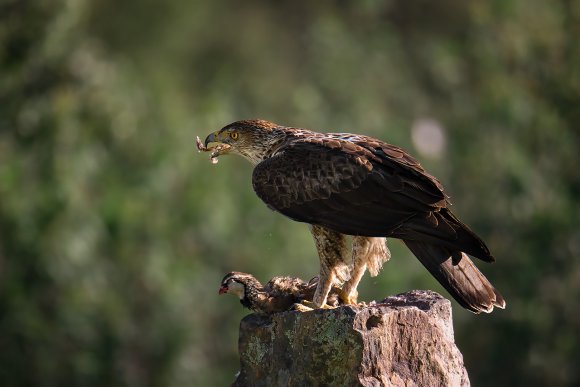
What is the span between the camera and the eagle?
743cm

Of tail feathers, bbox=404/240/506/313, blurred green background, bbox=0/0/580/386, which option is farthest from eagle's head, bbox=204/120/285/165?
blurred green background, bbox=0/0/580/386

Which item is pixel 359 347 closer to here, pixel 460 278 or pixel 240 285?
pixel 460 278

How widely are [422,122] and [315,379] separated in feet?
47.2

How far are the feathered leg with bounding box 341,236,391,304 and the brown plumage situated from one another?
0.10 meters

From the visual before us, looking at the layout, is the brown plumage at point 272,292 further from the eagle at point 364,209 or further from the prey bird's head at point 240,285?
the eagle at point 364,209

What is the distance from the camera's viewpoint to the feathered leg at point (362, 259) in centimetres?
812

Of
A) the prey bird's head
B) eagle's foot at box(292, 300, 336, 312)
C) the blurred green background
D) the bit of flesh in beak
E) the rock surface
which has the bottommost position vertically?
the rock surface

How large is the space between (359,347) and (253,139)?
2.86m

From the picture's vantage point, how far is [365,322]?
670cm

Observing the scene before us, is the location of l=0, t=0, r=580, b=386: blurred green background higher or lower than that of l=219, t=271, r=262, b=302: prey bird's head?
higher

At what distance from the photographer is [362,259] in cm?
812

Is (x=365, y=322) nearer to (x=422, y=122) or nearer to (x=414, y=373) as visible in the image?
(x=414, y=373)

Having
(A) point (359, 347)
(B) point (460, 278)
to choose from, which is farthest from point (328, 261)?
(A) point (359, 347)

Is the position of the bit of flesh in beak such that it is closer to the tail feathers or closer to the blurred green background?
the tail feathers
